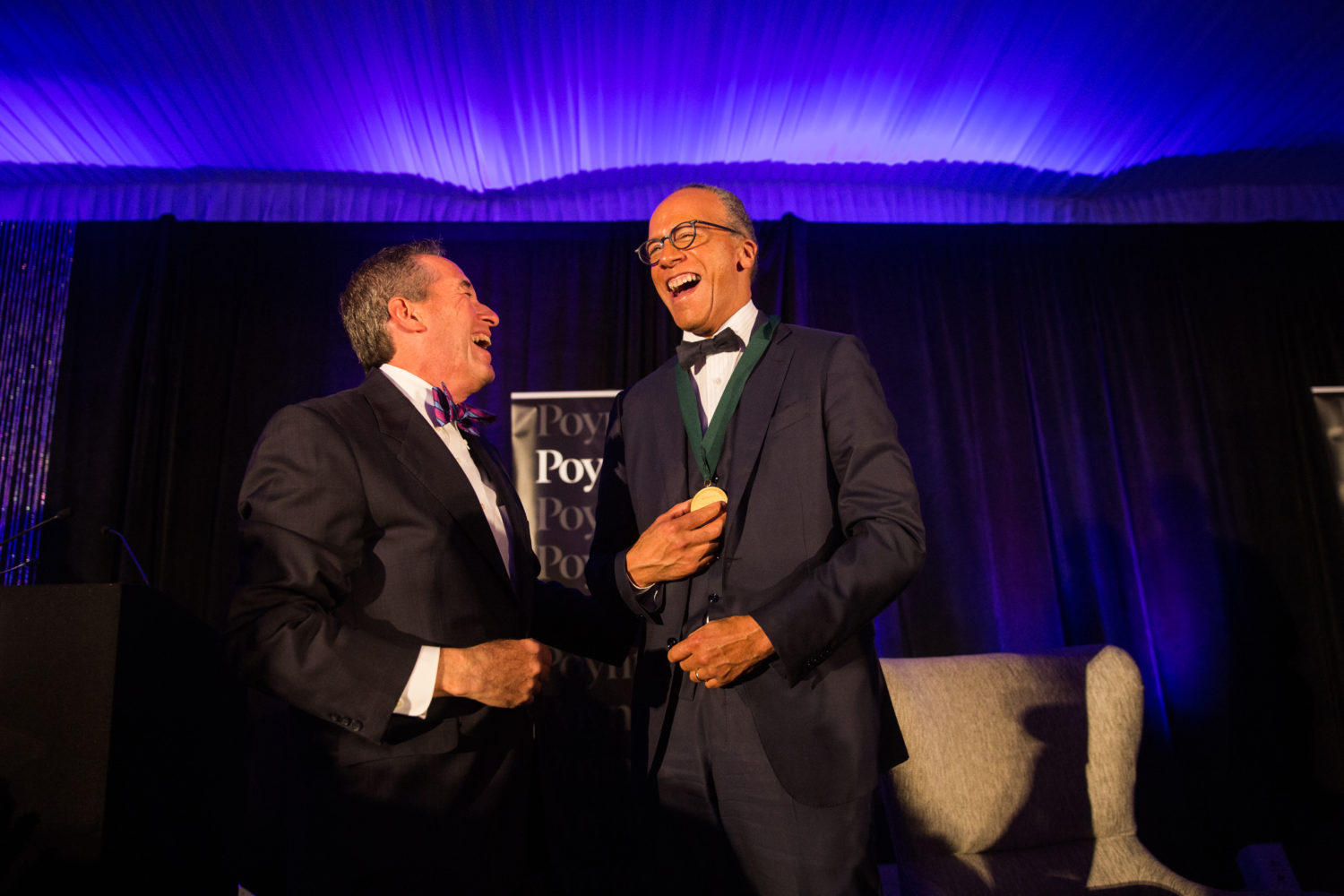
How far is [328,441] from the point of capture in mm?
1746

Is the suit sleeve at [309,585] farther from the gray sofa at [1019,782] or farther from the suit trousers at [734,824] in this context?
the gray sofa at [1019,782]

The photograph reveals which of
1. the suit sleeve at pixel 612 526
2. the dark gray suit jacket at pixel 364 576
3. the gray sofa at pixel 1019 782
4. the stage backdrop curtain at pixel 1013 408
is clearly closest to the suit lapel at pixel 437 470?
the dark gray suit jacket at pixel 364 576

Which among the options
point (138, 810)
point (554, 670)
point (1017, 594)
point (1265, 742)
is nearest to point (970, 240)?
point (1017, 594)

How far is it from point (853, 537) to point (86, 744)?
5.61 feet

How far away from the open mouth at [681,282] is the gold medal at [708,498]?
2.32 ft

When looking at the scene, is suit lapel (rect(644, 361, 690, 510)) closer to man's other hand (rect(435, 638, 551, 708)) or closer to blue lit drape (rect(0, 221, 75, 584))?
man's other hand (rect(435, 638, 551, 708))

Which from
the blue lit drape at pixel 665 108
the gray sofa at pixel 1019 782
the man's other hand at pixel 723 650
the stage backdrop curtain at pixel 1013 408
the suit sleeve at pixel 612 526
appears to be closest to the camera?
the man's other hand at pixel 723 650

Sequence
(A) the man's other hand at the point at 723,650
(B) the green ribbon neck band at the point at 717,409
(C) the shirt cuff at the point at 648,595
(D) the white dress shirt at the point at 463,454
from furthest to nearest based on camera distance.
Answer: (D) the white dress shirt at the point at 463,454 < (B) the green ribbon neck band at the point at 717,409 < (C) the shirt cuff at the point at 648,595 < (A) the man's other hand at the point at 723,650

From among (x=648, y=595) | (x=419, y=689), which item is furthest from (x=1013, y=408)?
(x=419, y=689)

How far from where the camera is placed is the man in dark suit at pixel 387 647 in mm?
1568

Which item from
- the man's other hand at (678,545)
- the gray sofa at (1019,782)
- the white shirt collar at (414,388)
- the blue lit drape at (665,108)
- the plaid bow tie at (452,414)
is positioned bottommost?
the gray sofa at (1019,782)

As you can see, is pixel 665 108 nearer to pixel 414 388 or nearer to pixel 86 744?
pixel 414 388

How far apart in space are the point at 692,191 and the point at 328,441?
3.80 ft

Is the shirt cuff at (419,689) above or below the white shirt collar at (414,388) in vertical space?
below
